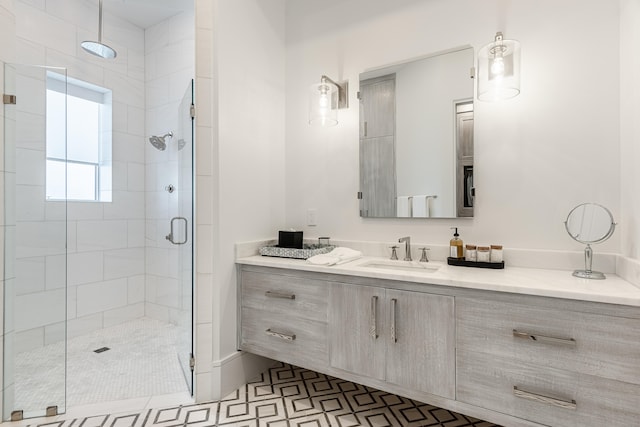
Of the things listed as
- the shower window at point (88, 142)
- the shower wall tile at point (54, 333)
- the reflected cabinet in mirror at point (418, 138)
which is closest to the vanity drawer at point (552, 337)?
the reflected cabinet in mirror at point (418, 138)

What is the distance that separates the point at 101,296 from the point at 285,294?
2081 mm

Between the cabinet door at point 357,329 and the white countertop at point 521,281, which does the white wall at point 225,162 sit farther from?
the cabinet door at point 357,329

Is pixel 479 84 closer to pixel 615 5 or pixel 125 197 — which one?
pixel 615 5

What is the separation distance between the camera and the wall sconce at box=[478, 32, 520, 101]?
1.65 meters

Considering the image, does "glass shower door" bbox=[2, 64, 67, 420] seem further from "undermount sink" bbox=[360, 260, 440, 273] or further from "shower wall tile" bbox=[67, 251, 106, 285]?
"undermount sink" bbox=[360, 260, 440, 273]

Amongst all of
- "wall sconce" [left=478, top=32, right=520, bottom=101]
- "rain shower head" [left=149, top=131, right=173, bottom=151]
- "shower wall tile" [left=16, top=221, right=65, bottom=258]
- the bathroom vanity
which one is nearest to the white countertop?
the bathroom vanity

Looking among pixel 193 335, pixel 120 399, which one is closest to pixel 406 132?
pixel 193 335

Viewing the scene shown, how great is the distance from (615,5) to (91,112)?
375 cm

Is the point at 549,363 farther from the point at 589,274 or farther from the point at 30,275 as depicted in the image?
the point at 30,275

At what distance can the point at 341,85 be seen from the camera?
7.63 feet

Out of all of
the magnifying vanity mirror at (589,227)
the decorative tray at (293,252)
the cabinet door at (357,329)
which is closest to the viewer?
the magnifying vanity mirror at (589,227)

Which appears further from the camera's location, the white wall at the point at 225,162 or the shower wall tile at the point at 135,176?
the shower wall tile at the point at 135,176

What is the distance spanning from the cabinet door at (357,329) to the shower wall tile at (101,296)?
92.8 inches

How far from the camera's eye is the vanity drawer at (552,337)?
Result: 3.76ft
